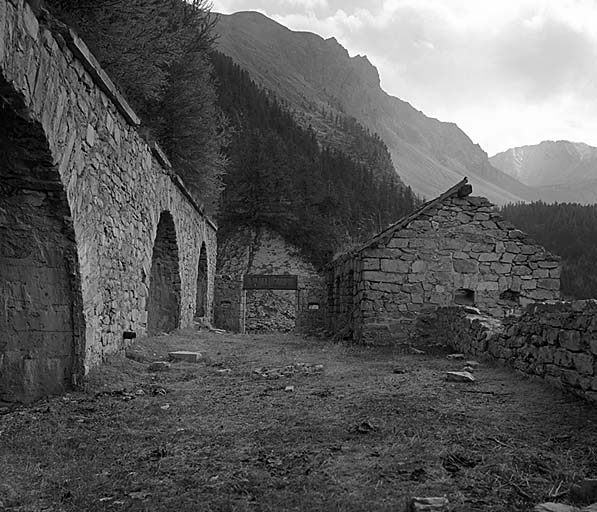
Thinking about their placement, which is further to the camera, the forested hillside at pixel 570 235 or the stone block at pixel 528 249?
the forested hillside at pixel 570 235

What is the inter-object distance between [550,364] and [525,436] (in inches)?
71.3

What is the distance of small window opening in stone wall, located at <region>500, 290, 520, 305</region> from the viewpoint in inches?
456

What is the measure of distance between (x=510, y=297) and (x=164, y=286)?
8.35 metres

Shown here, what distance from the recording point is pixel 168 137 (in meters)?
13.6

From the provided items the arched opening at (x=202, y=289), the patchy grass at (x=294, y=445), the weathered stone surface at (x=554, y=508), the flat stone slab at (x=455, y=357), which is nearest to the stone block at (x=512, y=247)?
the flat stone slab at (x=455, y=357)

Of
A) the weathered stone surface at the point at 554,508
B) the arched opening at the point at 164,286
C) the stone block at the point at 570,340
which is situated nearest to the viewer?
the weathered stone surface at the point at 554,508

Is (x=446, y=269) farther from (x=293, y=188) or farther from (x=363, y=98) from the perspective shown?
(x=363, y=98)

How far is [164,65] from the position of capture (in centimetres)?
1256

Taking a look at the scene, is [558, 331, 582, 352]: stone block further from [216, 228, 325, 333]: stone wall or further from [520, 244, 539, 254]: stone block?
[216, 228, 325, 333]: stone wall

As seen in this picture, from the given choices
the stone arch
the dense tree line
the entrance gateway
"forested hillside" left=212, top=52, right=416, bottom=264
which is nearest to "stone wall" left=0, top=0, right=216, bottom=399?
the dense tree line

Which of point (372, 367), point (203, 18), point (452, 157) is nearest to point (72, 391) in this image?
point (372, 367)

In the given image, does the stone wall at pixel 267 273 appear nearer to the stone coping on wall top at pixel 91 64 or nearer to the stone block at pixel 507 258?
the stone block at pixel 507 258

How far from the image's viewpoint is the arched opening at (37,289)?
4914mm

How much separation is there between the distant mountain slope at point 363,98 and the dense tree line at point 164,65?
195 feet
